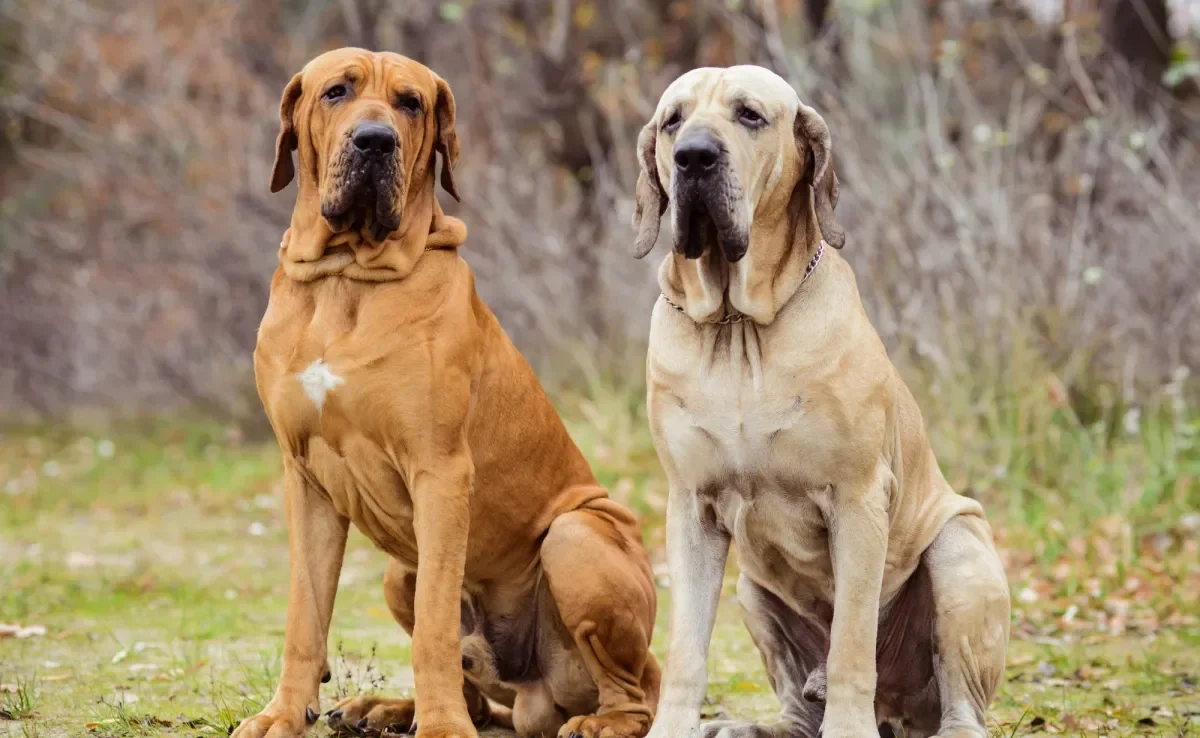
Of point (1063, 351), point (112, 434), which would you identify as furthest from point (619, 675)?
point (112, 434)

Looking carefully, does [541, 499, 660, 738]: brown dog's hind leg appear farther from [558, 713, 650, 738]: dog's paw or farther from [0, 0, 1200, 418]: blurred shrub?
[0, 0, 1200, 418]: blurred shrub

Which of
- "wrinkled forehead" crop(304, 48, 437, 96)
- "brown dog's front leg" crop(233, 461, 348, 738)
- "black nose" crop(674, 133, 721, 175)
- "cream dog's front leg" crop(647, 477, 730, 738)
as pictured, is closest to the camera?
"black nose" crop(674, 133, 721, 175)

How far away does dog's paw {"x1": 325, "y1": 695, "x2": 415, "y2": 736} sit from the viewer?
163 inches

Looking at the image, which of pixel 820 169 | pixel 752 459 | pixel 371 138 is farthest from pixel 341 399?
pixel 820 169

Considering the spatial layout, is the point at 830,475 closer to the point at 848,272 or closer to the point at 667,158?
the point at 848,272

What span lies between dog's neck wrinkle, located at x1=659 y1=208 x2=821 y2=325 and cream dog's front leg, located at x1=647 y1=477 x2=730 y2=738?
1.61 ft

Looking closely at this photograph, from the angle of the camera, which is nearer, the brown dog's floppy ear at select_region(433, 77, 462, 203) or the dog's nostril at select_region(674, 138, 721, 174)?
the dog's nostril at select_region(674, 138, 721, 174)

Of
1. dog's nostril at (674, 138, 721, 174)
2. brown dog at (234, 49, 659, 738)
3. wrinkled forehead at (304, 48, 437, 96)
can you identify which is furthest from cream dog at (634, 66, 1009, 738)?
wrinkled forehead at (304, 48, 437, 96)

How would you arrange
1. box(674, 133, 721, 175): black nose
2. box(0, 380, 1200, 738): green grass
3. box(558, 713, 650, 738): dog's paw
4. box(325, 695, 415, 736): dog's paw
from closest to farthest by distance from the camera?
box(674, 133, 721, 175): black nose
box(558, 713, 650, 738): dog's paw
box(325, 695, 415, 736): dog's paw
box(0, 380, 1200, 738): green grass

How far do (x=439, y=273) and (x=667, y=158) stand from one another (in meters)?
0.73

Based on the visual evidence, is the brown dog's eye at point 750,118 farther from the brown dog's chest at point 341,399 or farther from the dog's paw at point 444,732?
the dog's paw at point 444,732

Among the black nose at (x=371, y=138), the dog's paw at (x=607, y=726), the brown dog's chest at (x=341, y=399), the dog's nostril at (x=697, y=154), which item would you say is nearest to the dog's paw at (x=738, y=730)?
the dog's paw at (x=607, y=726)

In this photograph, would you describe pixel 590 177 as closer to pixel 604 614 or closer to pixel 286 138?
pixel 286 138

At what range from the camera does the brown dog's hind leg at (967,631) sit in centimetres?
388
